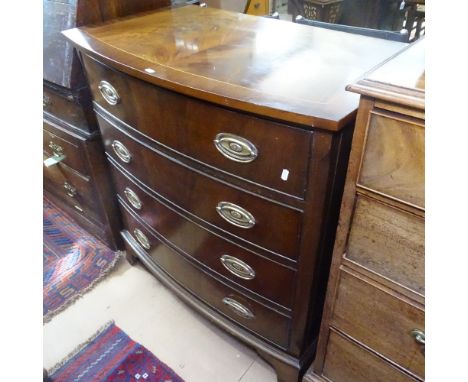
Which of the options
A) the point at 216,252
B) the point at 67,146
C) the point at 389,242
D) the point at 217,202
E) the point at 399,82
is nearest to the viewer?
the point at 399,82

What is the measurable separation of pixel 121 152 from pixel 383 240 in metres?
0.77

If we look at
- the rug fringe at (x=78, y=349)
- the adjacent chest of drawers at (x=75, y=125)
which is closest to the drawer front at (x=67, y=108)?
the adjacent chest of drawers at (x=75, y=125)

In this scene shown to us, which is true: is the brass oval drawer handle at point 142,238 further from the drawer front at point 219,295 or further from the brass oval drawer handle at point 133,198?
the brass oval drawer handle at point 133,198

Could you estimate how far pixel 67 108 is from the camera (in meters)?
1.22

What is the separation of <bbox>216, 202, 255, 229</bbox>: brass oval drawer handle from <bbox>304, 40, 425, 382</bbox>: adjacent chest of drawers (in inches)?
7.7

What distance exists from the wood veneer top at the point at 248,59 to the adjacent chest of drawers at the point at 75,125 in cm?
8

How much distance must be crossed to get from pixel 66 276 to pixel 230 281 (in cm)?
83

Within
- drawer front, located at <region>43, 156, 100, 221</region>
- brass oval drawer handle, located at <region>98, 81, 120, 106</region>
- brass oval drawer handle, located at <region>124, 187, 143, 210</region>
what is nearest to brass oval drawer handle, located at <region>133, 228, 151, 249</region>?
brass oval drawer handle, located at <region>124, 187, 143, 210</region>

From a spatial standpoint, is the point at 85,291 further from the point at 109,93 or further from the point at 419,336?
the point at 419,336

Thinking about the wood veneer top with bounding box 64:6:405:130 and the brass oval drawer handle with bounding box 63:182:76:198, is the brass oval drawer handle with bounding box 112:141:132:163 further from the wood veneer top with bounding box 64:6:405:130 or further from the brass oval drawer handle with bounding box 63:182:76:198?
the brass oval drawer handle with bounding box 63:182:76:198

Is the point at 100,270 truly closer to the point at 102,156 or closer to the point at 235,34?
the point at 102,156

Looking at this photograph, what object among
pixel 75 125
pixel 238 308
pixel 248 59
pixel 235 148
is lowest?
pixel 238 308

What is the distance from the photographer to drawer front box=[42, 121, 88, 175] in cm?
127

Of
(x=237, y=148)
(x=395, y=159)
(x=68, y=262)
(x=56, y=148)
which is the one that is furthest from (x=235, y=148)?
(x=68, y=262)
